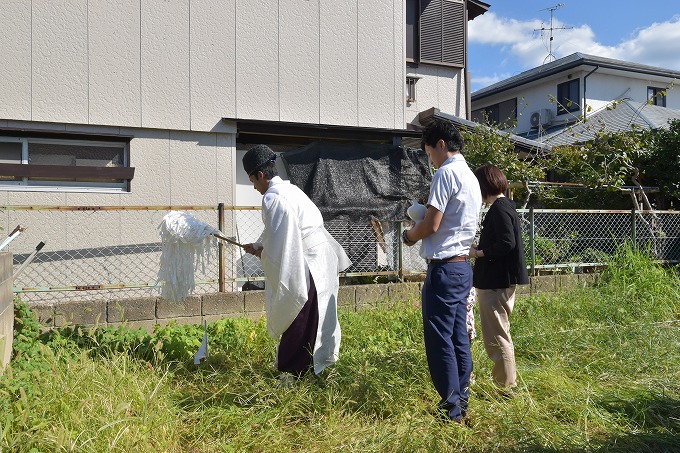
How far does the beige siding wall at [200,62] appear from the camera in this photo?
6.30 metres

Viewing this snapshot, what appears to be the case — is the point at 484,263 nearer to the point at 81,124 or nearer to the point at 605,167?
the point at 81,124

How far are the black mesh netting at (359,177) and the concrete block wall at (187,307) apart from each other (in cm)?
130

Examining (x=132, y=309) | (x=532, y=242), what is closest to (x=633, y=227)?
(x=532, y=242)

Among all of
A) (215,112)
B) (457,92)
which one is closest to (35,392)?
(215,112)

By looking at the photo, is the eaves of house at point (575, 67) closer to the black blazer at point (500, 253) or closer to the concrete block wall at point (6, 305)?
the black blazer at point (500, 253)

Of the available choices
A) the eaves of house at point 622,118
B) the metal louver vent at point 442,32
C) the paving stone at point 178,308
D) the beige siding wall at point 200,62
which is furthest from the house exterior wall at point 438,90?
the paving stone at point 178,308

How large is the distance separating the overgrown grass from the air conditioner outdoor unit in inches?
629

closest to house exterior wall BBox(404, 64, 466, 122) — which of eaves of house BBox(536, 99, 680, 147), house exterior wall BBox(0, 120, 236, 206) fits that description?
eaves of house BBox(536, 99, 680, 147)

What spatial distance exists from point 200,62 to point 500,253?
4.66 meters

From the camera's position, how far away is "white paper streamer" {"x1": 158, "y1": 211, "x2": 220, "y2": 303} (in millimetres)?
4473

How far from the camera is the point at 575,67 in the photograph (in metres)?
19.5

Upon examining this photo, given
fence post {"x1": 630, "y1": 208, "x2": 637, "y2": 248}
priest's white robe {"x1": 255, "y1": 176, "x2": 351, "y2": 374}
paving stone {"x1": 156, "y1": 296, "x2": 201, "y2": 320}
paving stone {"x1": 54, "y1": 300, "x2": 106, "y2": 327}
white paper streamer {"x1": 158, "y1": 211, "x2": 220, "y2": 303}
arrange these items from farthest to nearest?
fence post {"x1": 630, "y1": 208, "x2": 637, "y2": 248} → paving stone {"x1": 156, "y1": 296, "x2": 201, "y2": 320} → paving stone {"x1": 54, "y1": 300, "x2": 106, "y2": 327} → white paper streamer {"x1": 158, "y1": 211, "x2": 220, "y2": 303} → priest's white robe {"x1": 255, "y1": 176, "x2": 351, "y2": 374}

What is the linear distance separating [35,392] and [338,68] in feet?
19.1

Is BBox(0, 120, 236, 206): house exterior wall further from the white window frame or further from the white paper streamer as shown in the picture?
the white paper streamer
